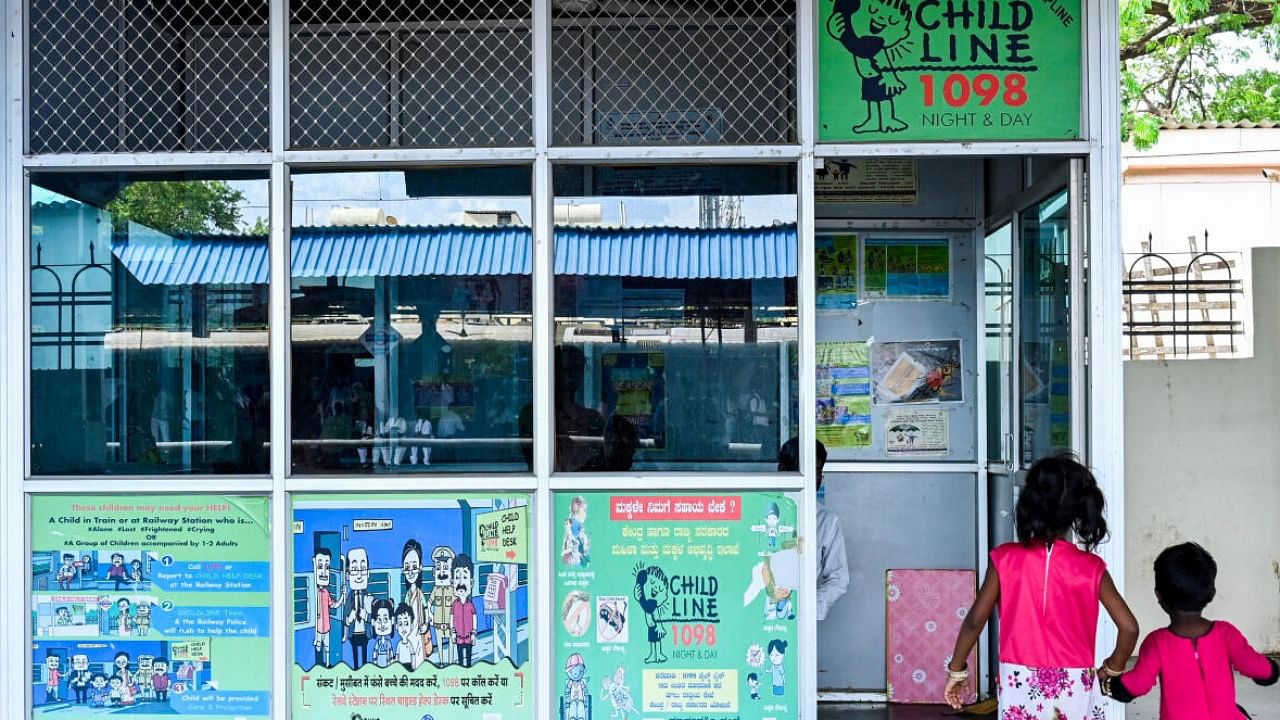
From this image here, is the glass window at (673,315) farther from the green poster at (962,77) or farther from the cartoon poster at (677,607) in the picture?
the green poster at (962,77)

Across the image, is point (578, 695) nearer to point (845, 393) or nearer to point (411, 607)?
point (411, 607)

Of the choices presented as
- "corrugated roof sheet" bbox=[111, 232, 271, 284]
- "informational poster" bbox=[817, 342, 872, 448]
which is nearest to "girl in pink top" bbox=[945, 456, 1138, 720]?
"informational poster" bbox=[817, 342, 872, 448]

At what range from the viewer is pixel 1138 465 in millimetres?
6254

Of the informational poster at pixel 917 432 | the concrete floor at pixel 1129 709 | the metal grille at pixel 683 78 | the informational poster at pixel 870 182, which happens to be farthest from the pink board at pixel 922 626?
the metal grille at pixel 683 78

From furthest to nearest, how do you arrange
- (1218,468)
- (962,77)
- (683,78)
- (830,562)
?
1. (1218,468)
2. (830,562)
3. (683,78)
4. (962,77)

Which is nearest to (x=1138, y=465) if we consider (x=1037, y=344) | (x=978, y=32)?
(x=1037, y=344)

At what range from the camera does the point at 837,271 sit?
5.56 meters

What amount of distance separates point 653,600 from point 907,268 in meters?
2.30

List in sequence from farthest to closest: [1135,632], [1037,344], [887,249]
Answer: [887,249] → [1037,344] → [1135,632]

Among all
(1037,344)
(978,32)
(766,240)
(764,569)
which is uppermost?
(978,32)

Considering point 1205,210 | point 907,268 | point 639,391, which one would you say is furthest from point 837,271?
point 1205,210

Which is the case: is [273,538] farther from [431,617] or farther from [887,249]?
[887,249]

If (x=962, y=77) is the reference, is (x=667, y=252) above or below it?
below

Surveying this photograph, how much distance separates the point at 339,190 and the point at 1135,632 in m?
2.97
